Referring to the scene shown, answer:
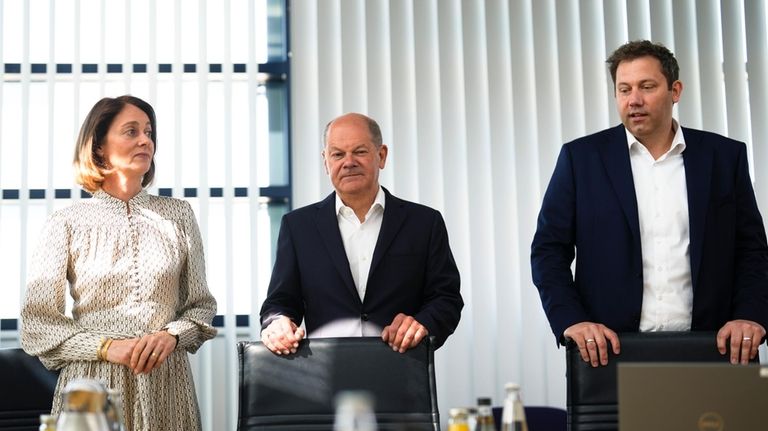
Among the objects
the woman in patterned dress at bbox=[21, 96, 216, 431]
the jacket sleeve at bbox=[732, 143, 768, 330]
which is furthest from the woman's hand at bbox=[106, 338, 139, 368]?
the jacket sleeve at bbox=[732, 143, 768, 330]

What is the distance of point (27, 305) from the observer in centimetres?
329

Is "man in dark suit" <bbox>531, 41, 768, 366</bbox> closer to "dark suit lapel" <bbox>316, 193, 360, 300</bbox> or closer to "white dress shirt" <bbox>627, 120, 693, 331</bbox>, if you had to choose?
"white dress shirt" <bbox>627, 120, 693, 331</bbox>

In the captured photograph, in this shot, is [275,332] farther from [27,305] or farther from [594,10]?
[594,10]

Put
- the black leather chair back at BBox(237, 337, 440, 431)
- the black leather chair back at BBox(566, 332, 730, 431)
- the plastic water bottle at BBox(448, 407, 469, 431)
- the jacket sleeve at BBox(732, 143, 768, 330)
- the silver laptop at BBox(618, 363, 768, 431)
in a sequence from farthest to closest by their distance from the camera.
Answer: the jacket sleeve at BBox(732, 143, 768, 330) < the black leather chair back at BBox(237, 337, 440, 431) < the black leather chair back at BBox(566, 332, 730, 431) < the plastic water bottle at BBox(448, 407, 469, 431) < the silver laptop at BBox(618, 363, 768, 431)

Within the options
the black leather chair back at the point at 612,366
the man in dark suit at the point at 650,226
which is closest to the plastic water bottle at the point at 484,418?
the black leather chair back at the point at 612,366

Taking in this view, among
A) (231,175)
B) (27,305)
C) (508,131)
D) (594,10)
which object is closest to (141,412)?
(27,305)

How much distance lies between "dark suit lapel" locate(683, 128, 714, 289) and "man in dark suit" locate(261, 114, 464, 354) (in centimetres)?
75

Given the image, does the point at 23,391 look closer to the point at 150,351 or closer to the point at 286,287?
the point at 150,351

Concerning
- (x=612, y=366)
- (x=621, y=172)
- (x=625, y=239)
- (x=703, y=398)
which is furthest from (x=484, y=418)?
(x=621, y=172)

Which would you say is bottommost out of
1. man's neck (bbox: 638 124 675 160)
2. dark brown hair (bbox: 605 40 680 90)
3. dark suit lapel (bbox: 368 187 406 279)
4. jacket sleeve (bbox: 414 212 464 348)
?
jacket sleeve (bbox: 414 212 464 348)

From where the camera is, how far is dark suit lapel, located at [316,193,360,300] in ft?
10.8

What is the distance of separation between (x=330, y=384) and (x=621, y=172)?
1.15 meters

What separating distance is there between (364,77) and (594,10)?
1182 mm

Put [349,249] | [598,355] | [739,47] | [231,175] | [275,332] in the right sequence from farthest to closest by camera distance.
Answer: [739,47] < [231,175] < [349,249] < [275,332] < [598,355]
